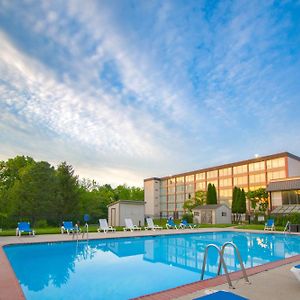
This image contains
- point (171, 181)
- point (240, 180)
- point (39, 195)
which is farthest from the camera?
point (171, 181)

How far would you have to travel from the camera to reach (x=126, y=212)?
99.7 feet

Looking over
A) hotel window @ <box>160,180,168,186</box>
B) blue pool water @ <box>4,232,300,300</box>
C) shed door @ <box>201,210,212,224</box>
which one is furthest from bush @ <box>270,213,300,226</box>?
hotel window @ <box>160,180,168,186</box>

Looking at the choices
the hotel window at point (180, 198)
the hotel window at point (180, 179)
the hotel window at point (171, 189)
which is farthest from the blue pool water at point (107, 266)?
the hotel window at point (171, 189)

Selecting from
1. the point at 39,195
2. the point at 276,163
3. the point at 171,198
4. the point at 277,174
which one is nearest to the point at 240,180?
the point at 277,174

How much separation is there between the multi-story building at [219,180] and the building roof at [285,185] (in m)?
13.4

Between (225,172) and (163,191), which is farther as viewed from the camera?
(163,191)

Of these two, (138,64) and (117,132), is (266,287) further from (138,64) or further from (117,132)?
(117,132)

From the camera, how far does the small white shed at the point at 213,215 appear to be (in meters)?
39.2

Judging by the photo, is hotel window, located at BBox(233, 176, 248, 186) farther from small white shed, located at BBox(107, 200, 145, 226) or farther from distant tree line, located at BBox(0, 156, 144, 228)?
small white shed, located at BBox(107, 200, 145, 226)

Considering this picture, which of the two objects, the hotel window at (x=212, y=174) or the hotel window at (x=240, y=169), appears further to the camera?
the hotel window at (x=212, y=174)

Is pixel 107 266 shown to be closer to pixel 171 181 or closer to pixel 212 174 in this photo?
pixel 212 174

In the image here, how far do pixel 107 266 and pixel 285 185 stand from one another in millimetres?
32085

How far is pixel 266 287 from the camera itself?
667 centimetres

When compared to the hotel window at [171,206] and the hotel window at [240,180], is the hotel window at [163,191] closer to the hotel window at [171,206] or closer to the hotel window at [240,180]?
the hotel window at [171,206]
